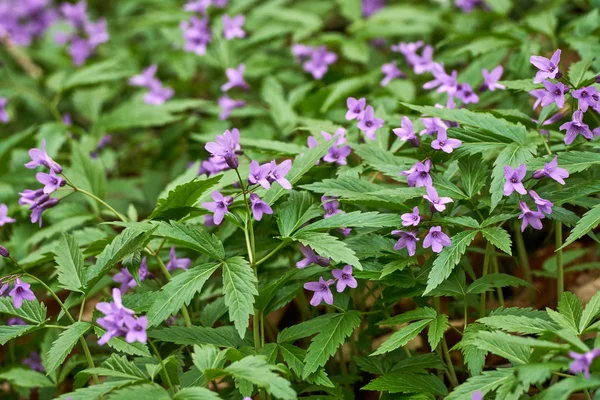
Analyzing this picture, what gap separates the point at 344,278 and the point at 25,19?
6385 mm

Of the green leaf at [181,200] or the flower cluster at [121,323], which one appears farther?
the green leaf at [181,200]

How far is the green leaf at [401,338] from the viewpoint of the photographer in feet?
7.94

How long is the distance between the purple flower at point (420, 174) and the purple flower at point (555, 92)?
571 millimetres

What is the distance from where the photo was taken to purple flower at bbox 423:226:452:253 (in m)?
2.54

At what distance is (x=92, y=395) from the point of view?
91.1 inches

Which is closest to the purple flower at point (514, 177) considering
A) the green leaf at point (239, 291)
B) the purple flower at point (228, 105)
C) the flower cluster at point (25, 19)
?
the green leaf at point (239, 291)

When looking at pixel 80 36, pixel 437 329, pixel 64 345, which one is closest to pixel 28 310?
pixel 64 345

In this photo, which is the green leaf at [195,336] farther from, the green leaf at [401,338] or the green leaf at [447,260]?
the green leaf at [447,260]

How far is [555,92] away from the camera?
2756 mm

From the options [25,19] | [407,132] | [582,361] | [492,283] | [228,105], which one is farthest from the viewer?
[25,19]

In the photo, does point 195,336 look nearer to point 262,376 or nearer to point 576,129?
point 262,376

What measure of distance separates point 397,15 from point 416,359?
11.0ft

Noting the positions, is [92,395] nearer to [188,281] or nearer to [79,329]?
[79,329]

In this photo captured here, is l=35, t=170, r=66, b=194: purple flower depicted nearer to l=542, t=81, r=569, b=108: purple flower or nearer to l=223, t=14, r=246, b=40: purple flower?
l=542, t=81, r=569, b=108: purple flower
